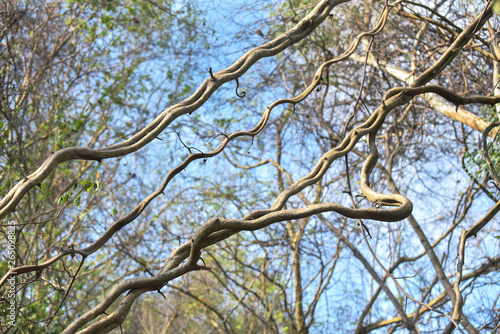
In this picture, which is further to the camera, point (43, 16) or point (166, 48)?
point (166, 48)

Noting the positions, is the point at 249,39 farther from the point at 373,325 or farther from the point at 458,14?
the point at 373,325

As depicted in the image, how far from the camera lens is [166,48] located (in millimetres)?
5641

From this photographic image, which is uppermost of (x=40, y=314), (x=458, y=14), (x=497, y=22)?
(x=458, y=14)

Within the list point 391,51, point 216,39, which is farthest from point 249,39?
point 391,51

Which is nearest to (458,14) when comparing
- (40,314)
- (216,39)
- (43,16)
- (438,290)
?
(216,39)

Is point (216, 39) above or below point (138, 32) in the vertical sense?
below

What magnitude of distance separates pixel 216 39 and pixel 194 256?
255 centimetres

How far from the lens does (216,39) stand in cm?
365

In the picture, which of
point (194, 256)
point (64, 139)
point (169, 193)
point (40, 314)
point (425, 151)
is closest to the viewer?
point (194, 256)

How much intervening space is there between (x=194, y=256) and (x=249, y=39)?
7.80 ft


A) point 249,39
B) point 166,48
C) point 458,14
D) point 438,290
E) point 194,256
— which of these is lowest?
point 194,256

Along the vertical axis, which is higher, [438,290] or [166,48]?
[166,48]

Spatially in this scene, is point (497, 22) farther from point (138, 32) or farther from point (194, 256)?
point (138, 32)

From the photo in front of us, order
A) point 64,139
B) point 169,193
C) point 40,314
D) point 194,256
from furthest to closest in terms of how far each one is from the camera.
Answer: point 169,193 → point 64,139 → point 40,314 → point 194,256
